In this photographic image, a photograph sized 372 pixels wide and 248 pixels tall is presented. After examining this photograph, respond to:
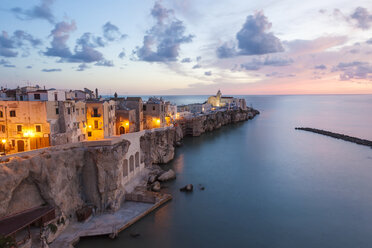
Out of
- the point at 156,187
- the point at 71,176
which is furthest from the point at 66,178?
the point at 156,187

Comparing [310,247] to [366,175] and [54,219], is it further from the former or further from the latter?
[366,175]

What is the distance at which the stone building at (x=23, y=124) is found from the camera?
23.8 m

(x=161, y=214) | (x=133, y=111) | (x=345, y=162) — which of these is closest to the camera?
(x=161, y=214)

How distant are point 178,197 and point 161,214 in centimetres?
405

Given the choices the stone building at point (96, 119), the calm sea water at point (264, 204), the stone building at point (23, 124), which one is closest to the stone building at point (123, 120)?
the stone building at point (96, 119)

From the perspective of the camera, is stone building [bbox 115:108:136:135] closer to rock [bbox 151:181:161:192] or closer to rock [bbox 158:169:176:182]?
rock [bbox 158:169:176:182]

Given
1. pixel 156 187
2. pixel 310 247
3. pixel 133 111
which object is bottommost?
pixel 310 247

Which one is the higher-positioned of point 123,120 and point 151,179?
point 123,120

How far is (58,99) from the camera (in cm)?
2656

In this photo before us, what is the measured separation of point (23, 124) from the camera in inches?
940

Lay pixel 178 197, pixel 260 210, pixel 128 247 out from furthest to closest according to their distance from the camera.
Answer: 1. pixel 178 197
2. pixel 260 210
3. pixel 128 247

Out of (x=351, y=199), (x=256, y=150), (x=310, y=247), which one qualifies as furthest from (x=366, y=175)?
(x=310, y=247)

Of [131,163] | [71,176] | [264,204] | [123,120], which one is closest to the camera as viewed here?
[71,176]

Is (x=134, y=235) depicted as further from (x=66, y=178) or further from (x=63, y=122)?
(x=63, y=122)
